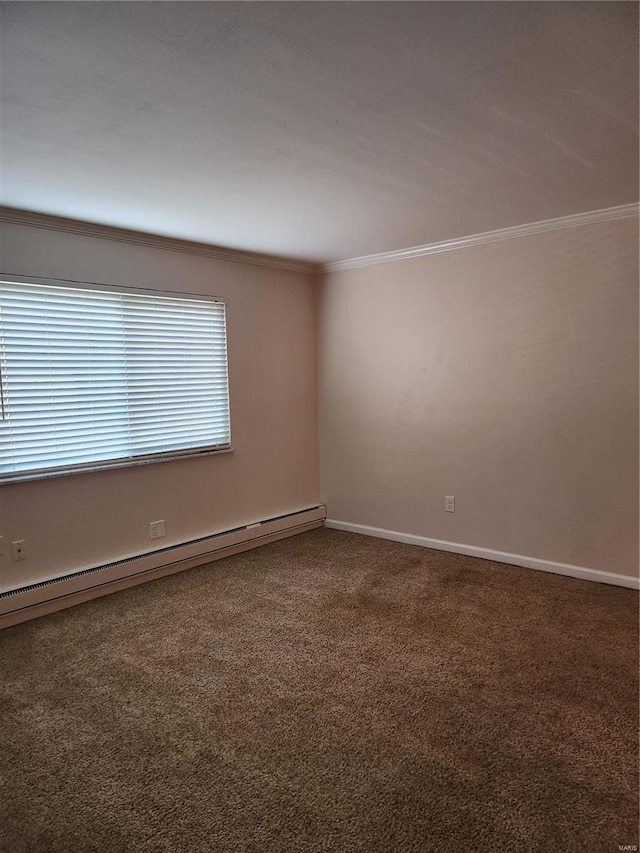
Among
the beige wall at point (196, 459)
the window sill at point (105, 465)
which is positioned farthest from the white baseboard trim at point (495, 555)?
the window sill at point (105, 465)

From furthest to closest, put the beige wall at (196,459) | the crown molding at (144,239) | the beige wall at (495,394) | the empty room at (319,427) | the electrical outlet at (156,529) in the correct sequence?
the electrical outlet at (156,529), the beige wall at (495,394), the beige wall at (196,459), the crown molding at (144,239), the empty room at (319,427)

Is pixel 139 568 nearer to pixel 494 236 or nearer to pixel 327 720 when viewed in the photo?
pixel 327 720

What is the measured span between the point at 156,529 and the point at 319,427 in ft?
6.10

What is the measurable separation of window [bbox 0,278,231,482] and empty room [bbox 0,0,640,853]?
2 cm

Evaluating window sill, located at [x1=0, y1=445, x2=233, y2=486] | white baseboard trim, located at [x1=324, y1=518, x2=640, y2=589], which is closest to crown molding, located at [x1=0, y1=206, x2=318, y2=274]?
window sill, located at [x1=0, y1=445, x2=233, y2=486]

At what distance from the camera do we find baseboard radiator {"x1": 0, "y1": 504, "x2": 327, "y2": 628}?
3299mm

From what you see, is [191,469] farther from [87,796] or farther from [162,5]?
[162,5]

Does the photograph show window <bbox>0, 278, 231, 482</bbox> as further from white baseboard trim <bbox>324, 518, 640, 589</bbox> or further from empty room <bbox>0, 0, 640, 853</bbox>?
white baseboard trim <bbox>324, 518, 640, 589</bbox>

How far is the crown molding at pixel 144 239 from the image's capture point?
328 cm

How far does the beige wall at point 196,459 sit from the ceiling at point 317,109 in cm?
36

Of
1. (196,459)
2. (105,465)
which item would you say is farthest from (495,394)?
(105,465)

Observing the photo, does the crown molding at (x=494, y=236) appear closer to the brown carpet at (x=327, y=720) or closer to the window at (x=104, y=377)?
the window at (x=104, y=377)

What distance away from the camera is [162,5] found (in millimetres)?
1463

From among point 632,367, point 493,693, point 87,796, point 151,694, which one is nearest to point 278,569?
point 151,694
